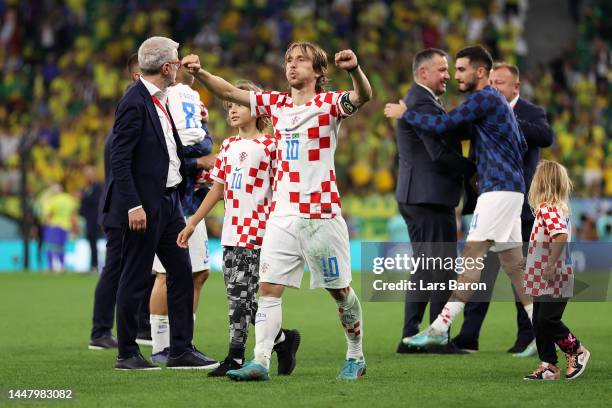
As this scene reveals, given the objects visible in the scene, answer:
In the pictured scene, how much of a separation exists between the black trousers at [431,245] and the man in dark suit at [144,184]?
214 centimetres

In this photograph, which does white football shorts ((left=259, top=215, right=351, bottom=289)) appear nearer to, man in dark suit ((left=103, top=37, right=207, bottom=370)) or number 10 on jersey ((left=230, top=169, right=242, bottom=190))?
number 10 on jersey ((left=230, top=169, right=242, bottom=190))

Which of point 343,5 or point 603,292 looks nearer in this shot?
point 603,292

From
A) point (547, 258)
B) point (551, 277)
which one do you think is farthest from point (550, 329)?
point (547, 258)

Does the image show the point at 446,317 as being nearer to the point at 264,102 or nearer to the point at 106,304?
the point at 264,102

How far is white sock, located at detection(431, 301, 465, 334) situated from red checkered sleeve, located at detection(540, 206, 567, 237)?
5.35ft

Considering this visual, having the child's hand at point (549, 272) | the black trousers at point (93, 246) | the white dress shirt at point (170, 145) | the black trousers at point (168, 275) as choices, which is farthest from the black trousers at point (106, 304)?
the black trousers at point (93, 246)

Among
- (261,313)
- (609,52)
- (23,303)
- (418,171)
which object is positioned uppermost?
(609,52)

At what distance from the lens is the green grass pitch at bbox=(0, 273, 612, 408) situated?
5.96m

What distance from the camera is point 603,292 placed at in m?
11.6

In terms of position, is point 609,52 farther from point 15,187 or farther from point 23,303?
point 23,303

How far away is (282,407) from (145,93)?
8.21 ft

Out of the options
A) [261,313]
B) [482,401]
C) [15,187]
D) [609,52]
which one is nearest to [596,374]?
[482,401]

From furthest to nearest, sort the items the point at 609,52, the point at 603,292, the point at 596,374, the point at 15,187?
the point at 609,52
the point at 15,187
the point at 603,292
the point at 596,374

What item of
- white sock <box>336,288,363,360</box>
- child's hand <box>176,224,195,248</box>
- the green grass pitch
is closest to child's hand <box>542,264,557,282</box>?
the green grass pitch
